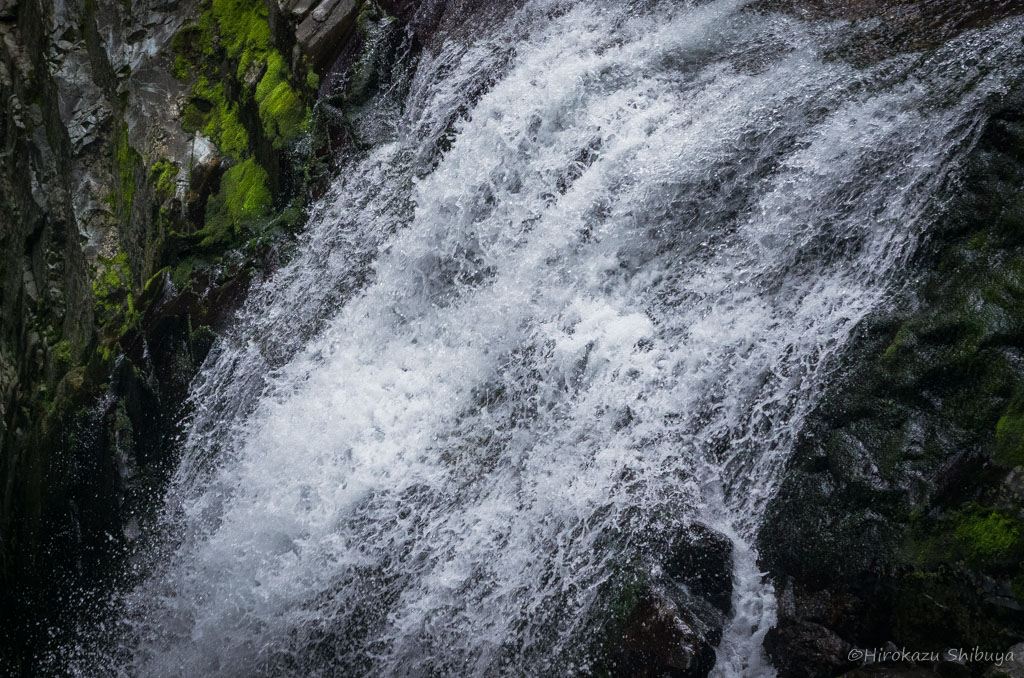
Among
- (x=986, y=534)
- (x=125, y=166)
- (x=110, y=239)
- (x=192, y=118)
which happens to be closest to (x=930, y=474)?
(x=986, y=534)

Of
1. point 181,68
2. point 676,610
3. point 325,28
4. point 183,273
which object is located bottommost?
point 676,610

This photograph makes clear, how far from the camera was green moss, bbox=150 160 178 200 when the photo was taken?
24.7 feet

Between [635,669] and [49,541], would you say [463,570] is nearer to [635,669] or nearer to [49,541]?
[635,669]

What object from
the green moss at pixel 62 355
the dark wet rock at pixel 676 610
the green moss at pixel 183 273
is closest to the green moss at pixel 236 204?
the green moss at pixel 183 273

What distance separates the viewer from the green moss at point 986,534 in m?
3.48

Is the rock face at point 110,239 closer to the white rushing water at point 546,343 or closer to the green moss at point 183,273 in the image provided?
the green moss at point 183,273

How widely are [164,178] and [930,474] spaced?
7135mm

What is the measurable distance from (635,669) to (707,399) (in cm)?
159

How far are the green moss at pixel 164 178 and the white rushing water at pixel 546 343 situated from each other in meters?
1.67

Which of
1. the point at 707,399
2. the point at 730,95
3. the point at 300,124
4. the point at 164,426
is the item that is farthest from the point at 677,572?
the point at 300,124

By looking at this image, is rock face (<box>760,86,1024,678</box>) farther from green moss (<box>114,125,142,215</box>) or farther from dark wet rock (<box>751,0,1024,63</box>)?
green moss (<box>114,125,142,215</box>)

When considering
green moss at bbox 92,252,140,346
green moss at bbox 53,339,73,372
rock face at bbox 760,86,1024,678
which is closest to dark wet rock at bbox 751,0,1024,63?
rock face at bbox 760,86,1024,678

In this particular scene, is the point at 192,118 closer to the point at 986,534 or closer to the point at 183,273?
the point at 183,273

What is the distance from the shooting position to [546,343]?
523cm
